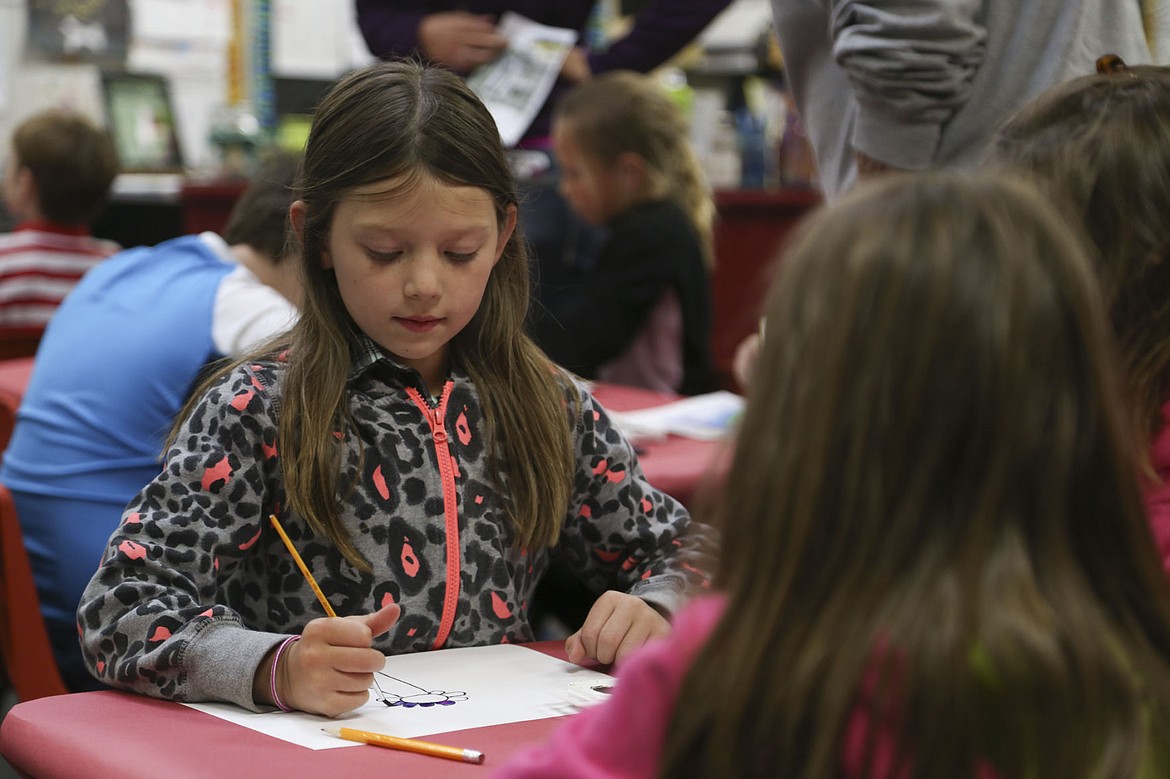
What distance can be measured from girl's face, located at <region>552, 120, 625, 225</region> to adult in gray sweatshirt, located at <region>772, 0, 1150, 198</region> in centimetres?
145

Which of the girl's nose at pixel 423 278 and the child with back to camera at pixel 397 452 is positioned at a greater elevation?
the girl's nose at pixel 423 278

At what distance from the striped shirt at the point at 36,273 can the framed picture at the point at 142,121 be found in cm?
148

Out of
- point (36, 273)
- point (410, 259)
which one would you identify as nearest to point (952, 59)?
point (410, 259)

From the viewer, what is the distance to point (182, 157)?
17.6 feet

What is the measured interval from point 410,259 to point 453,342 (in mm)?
162

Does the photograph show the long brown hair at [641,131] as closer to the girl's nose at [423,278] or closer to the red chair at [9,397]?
the red chair at [9,397]

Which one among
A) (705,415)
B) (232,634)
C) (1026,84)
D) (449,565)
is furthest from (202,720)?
(705,415)

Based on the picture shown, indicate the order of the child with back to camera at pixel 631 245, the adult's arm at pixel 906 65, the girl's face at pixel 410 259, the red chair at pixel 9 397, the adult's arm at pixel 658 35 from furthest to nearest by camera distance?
the adult's arm at pixel 658 35
the child with back to camera at pixel 631 245
the red chair at pixel 9 397
the adult's arm at pixel 906 65
the girl's face at pixel 410 259

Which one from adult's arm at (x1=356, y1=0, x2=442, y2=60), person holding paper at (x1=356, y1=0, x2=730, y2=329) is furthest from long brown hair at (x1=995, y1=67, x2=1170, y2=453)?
adult's arm at (x1=356, y1=0, x2=442, y2=60)

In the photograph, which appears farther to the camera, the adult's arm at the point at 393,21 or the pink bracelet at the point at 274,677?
the adult's arm at the point at 393,21

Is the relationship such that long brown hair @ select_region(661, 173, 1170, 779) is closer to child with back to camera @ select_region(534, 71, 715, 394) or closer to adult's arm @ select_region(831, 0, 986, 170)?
adult's arm @ select_region(831, 0, 986, 170)

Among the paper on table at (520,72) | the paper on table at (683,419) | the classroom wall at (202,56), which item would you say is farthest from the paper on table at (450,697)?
the classroom wall at (202,56)

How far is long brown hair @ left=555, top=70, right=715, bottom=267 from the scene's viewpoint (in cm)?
338

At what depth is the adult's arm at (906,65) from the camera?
5.88ft
